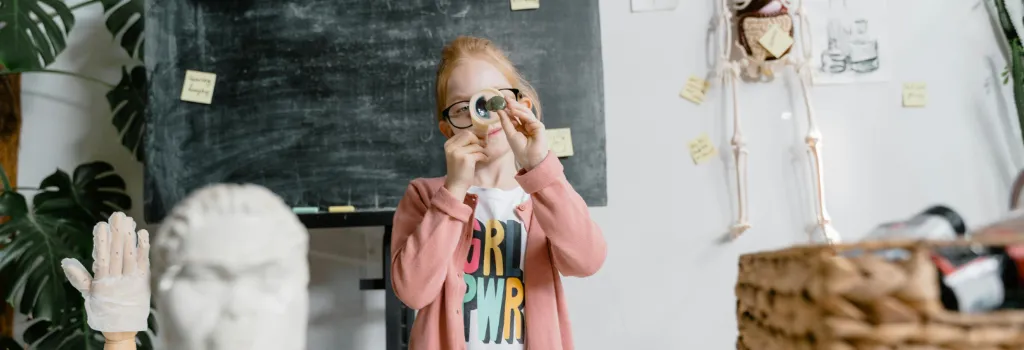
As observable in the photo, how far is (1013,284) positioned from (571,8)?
1397 millimetres

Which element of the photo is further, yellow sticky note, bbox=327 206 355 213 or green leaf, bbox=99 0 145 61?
green leaf, bbox=99 0 145 61

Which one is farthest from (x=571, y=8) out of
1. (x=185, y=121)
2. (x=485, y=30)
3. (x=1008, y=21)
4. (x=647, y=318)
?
(x=1008, y=21)

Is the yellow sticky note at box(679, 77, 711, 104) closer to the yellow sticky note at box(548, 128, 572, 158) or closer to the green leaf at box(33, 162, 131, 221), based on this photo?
the yellow sticky note at box(548, 128, 572, 158)

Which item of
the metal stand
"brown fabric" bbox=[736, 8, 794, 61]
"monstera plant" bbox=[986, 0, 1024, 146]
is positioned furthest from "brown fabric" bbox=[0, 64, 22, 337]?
"monstera plant" bbox=[986, 0, 1024, 146]

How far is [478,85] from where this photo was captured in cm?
110

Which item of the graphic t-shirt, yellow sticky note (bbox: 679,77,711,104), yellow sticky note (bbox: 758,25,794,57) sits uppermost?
yellow sticky note (bbox: 758,25,794,57)

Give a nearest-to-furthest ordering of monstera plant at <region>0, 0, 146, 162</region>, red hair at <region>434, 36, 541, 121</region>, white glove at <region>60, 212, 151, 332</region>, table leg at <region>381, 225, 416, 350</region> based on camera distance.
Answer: white glove at <region>60, 212, 151, 332</region> < red hair at <region>434, 36, 541, 121</region> < table leg at <region>381, 225, 416, 350</region> < monstera plant at <region>0, 0, 146, 162</region>

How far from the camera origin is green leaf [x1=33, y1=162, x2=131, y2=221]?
1.70 meters

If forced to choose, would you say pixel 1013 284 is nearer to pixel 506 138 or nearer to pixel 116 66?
pixel 506 138

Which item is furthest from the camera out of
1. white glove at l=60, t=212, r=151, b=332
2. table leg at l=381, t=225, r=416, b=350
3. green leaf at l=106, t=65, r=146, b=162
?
green leaf at l=106, t=65, r=146, b=162

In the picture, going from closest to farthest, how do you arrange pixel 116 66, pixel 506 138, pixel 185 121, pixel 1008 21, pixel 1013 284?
pixel 1013 284 → pixel 506 138 → pixel 185 121 → pixel 1008 21 → pixel 116 66

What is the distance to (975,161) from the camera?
174cm

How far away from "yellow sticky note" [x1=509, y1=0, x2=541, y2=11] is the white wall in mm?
238

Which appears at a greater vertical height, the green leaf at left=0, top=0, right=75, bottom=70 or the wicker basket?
the green leaf at left=0, top=0, right=75, bottom=70
